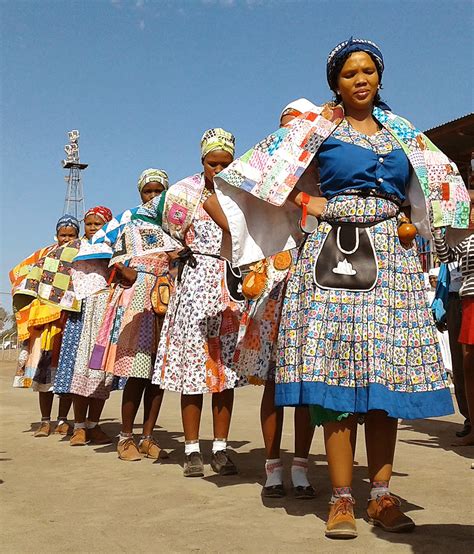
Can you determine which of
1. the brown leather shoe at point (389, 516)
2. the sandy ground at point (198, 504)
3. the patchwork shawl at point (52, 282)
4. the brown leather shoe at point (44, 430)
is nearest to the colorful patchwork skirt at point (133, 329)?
the sandy ground at point (198, 504)

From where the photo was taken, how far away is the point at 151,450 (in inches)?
212

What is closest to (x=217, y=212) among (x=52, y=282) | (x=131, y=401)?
(x=131, y=401)

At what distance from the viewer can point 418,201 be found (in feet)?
11.3

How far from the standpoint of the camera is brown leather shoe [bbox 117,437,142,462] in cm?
525

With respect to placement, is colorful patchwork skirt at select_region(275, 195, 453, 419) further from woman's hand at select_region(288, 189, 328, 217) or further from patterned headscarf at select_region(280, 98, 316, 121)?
patterned headscarf at select_region(280, 98, 316, 121)

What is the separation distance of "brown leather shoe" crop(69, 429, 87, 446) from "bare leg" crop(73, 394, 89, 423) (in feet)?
0.37

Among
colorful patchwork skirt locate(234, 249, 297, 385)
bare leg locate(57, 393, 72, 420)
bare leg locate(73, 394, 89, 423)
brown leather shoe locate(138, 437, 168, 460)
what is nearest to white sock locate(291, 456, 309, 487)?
colorful patchwork skirt locate(234, 249, 297, 385)

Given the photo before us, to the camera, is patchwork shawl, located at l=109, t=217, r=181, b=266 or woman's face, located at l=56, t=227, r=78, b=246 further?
woman's face, located at l=56, t=227, r=78, b=246

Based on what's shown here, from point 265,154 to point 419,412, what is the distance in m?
1.34

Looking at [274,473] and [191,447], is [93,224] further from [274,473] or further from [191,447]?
[274,473]

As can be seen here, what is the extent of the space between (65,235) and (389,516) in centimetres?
523

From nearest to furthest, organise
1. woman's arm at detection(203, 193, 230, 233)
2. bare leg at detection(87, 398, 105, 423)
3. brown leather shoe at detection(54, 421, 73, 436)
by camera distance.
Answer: woman's arm at detection(203, 193, 230, 233), bare leg at detection(87, 398, 105, 423), brown leather shoe at detection(54, 421, 73, 436)

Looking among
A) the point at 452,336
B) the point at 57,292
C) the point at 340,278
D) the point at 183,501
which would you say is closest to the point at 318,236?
the point at 340,278

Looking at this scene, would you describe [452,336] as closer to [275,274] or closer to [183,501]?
[275,274]
